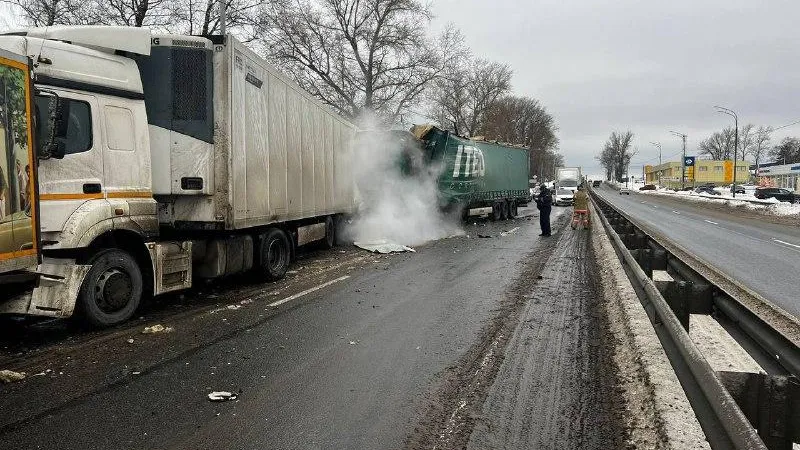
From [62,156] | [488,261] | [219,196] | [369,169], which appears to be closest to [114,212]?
[62,156]

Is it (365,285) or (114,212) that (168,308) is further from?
(365,285)

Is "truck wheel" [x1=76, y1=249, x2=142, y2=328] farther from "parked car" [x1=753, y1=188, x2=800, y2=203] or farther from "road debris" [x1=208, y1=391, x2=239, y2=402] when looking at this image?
"parked car" [x1=753, y1=188, x2=800, y2=203]

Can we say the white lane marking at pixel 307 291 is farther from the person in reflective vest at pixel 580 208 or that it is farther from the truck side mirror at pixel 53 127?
the person in reflective vest at pixel 580 208

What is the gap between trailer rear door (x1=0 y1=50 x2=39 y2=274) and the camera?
4.80 meters

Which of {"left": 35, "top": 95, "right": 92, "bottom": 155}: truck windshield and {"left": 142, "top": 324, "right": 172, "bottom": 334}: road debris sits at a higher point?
{"left": 35, "top": 95, "right": 92, "bottom": 155}: truck windshield

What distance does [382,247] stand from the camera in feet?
42.7

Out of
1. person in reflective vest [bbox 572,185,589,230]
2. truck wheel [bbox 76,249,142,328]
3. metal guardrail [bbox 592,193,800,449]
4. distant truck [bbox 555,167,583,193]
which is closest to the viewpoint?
metal guardrail [bbox 592,193,800,449]

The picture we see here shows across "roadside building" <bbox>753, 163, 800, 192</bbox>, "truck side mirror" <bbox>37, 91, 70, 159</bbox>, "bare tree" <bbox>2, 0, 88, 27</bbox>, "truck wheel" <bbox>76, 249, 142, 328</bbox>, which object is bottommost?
"truck wheel" <bbox>76, 249, 142, 328</bbox>

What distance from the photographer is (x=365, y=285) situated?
858 cm

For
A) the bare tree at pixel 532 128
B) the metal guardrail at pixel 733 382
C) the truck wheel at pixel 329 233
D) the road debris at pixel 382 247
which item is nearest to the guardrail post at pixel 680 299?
the metal guardrail at pixel 733 382

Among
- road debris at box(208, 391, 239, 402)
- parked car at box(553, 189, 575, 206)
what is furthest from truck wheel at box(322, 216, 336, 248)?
parked car at box(553, 189, 575, 206)

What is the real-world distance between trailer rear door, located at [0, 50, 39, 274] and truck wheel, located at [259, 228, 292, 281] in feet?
12.8

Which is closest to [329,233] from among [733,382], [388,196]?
[388,196]

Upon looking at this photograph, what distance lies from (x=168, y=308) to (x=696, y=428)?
19.9 ft
